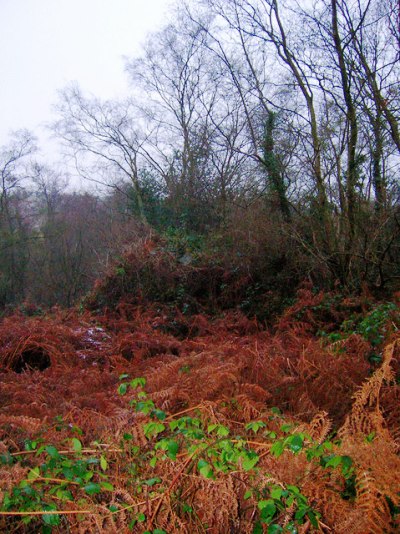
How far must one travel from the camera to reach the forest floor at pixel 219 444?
2.04 metres

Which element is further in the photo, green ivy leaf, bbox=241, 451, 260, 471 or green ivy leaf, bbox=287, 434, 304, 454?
green ivy leaf, bbox=287, 434, 304, 454

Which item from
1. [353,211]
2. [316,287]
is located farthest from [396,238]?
[316,287]

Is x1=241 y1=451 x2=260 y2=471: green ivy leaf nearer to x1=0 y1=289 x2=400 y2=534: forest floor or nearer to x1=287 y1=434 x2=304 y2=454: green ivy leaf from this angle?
x1=0 y1=289 x2=400 y2=534: forest floor

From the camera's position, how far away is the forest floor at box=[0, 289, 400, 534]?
2035 millimetres

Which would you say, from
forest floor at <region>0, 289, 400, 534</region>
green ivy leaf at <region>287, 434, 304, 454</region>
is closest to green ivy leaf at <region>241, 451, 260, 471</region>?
forest floor at <region>0, 289, 400, 534</region>

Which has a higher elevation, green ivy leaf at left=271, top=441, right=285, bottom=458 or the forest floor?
green ivy leaf at left=271, top=441, right=285, bottom=458

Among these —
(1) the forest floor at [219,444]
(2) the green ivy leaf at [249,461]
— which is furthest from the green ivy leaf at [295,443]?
(2) the green ivy leaf at [249,461]

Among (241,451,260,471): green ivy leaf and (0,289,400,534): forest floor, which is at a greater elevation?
(241,451,260,471): green ivy leaf

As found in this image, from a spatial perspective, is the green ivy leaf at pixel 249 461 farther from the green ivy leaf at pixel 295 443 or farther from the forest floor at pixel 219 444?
the green ivy leaf at pixel 295 443

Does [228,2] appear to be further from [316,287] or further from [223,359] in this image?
[223,359]

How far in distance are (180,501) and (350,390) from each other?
2.20 meters

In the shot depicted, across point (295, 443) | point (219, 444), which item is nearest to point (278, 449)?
point (295, 443)

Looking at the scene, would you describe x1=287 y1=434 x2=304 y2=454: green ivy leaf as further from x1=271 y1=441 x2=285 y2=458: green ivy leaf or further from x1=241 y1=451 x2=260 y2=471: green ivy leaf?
x1=241 y1=451 x2=260 y2=471: green ivy leaf

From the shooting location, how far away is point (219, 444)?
2.38m
